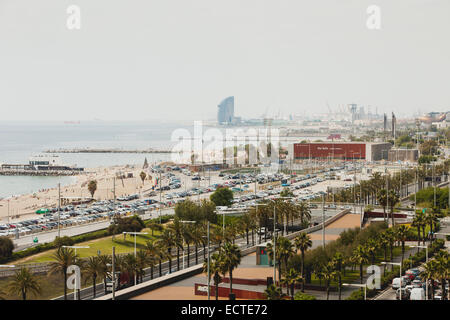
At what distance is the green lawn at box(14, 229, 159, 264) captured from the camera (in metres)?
14.3

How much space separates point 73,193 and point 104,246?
57.1ft

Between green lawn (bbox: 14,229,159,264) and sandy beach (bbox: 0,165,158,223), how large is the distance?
8.70 meters

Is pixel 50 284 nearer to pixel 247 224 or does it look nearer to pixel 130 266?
pixel 130 266

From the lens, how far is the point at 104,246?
16141mm

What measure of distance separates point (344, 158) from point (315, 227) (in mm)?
31494

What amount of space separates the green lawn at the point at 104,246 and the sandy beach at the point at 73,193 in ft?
28.5

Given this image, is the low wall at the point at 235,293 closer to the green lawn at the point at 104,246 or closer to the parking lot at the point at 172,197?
the green lawn at the point at 104,246

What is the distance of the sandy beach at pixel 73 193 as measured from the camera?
1074 inches

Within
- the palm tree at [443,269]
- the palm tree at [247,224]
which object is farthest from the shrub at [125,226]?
the palm tree at [443,269]

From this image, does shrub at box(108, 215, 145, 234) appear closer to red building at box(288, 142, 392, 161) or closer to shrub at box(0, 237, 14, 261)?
shrub at box(0, 237, 14, 261)

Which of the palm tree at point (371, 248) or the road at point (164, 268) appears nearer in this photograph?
the road at point (164, 268)

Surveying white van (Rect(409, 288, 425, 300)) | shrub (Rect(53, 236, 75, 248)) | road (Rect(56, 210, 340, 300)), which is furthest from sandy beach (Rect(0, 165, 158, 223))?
white van (Rect(409, 288, 425, 300))

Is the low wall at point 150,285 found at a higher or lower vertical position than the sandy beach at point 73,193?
higher
